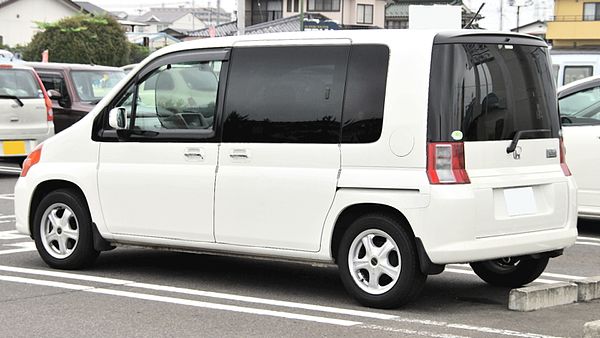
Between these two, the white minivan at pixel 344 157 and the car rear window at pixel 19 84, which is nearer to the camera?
the white minivan at pixel 344 157

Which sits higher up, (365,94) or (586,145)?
(365,94)

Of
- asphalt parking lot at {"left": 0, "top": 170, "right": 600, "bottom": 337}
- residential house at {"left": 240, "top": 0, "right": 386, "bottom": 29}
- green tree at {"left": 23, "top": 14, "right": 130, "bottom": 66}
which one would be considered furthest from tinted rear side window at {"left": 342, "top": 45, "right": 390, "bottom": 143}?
residential house at {"left": 240, "top": 0, "right": 386, "bottom": 29}

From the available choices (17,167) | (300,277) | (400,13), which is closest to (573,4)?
(400,13)

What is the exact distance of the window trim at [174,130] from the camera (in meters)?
7.45

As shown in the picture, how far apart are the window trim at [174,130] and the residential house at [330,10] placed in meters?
66.8

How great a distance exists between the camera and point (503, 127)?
688cm

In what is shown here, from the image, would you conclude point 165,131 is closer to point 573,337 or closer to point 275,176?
point 275,176

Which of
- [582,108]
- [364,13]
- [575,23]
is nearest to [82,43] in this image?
[364,13]

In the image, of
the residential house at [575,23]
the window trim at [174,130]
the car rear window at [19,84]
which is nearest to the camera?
the window trim at [174,130]

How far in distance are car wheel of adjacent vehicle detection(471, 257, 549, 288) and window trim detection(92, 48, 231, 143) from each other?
7.34 feet

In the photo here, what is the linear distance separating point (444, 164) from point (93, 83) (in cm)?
1382

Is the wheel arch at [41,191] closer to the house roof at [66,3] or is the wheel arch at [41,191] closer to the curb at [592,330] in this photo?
the curb at [592,330]

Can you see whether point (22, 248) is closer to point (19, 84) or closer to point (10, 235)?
point (10, 235)

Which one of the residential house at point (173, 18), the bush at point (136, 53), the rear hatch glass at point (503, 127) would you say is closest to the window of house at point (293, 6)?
the bush at point (136, 53)
